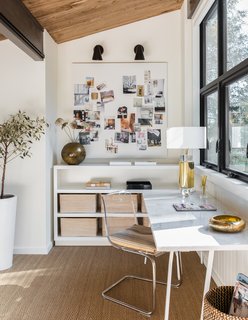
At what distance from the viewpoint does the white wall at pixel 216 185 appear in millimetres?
2068

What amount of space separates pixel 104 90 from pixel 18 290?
7.75 feet

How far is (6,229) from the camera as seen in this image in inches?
115

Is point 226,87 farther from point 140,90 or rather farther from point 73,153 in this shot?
point 73,153

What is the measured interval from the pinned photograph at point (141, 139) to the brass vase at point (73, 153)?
2.30 ft

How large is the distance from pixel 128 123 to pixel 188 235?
2.37 meters

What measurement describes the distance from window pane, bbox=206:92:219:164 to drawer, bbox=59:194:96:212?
137cm

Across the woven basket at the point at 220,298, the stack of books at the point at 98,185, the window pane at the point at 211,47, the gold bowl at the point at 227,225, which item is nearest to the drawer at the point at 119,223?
the stack of books at the point at 98,185

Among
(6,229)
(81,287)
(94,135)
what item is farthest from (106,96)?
(81,287)

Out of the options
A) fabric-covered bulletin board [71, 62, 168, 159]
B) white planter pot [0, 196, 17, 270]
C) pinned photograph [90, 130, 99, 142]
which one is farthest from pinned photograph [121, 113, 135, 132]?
white planter pot [0, 196, 17, 270]

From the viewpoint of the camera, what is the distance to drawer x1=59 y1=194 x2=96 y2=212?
3.54 metres

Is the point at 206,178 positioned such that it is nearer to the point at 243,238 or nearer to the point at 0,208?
the point at 243,238

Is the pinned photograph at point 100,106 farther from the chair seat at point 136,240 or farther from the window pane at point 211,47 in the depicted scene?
the chair seat at point 136,240

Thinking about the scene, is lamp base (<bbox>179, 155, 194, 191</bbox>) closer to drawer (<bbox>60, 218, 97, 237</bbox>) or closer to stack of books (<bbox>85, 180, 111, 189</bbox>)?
stack of books (<bbox>85, 180, 111, 189</bbox>)

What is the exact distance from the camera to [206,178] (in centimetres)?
275
